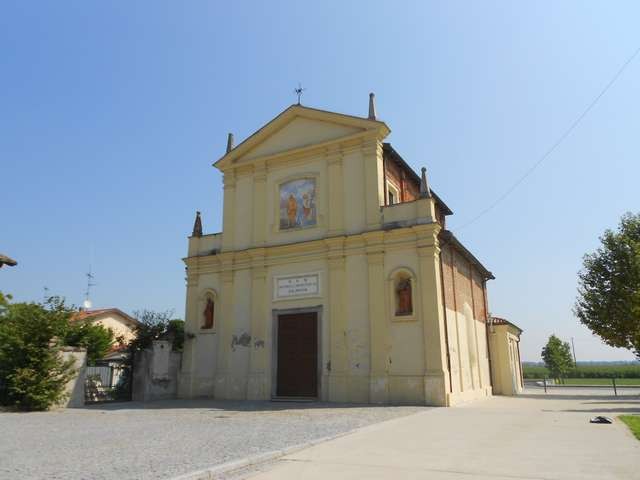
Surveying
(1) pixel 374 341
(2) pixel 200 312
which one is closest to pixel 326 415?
(1) pixel 374 341

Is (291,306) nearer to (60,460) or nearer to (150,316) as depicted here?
(150,316)

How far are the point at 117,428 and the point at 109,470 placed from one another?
4.65m

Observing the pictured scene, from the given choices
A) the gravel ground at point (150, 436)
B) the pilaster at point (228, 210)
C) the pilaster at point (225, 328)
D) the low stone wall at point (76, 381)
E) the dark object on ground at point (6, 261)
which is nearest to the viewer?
the gravel ground at point (150, 436)

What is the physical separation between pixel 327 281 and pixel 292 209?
11.8 feet

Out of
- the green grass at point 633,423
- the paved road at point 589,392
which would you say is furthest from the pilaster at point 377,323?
the paved road at point 589,392

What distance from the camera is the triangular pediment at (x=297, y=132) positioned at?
18875 mm

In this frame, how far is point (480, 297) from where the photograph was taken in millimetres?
24938

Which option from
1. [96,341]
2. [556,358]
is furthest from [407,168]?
[556,358]

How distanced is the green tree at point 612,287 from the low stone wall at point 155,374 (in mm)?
20054

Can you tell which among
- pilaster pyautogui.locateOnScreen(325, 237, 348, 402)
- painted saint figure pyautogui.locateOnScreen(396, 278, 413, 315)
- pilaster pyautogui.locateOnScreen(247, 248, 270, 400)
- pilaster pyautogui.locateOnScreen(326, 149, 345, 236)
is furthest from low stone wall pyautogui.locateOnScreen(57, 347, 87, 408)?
painted saint figure pyautogui.locateOnScreen(396, 278, 413, 315)

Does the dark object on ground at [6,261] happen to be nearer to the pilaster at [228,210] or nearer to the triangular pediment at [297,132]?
the pilaster at [228,210]

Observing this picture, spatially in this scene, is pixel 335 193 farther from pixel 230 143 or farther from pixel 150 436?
pixel 150 436

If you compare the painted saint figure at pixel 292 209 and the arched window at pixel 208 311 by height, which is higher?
the painted saint figure at pixel 292 209

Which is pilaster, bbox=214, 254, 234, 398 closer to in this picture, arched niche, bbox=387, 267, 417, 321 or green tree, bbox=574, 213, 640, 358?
arched niche, bbox=387, 267, 417, 321
